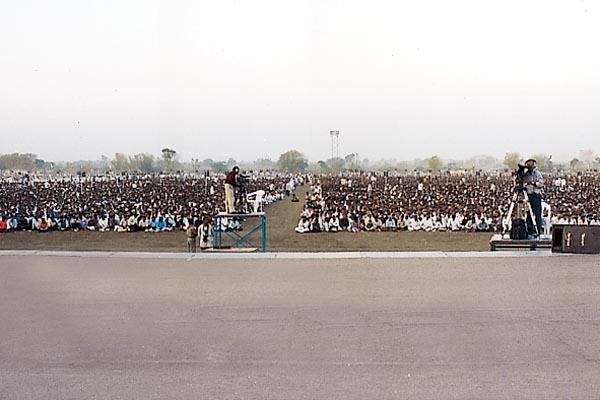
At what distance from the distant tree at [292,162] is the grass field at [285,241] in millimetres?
83939

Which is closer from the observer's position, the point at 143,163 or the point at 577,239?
the point at 577,239

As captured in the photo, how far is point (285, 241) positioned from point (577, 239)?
1329cm

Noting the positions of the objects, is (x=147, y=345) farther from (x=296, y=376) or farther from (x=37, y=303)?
(x=37, y=303)

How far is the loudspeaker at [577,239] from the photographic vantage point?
852cm

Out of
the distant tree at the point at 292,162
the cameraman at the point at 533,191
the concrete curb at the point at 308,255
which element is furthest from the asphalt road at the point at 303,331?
the distant tree at the point at 292,162

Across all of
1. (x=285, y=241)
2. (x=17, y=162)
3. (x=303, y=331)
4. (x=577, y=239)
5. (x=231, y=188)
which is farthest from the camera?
(x=17, y=162)

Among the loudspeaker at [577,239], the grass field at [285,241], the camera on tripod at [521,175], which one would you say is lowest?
the grass field at [285,241]

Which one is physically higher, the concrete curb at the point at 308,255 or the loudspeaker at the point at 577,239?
the loudspeaker at the point at 577,239

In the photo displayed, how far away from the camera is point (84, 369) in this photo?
438cm

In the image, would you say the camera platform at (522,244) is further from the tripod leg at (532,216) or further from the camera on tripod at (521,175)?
the camera on tripod at (521,175)

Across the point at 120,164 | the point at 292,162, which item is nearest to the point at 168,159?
the point at 120,164

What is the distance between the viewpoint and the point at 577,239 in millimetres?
8617

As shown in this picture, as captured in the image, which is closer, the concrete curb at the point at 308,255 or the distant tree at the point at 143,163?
the concrete curb at the point at 308,255

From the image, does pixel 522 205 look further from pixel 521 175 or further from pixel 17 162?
pixel 17 162
